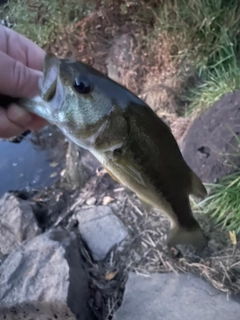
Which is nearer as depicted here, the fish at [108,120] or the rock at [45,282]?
the fish at [108,120]

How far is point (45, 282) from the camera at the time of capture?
2.79 meters

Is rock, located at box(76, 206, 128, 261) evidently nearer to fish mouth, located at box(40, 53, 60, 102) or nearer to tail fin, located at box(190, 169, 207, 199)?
tail fin, located at box(190, 169, 207, 199)

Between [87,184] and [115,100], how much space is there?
2353mm

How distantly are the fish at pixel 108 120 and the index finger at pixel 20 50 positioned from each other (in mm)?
483

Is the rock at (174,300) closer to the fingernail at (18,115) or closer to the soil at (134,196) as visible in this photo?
the soil at (134,196)

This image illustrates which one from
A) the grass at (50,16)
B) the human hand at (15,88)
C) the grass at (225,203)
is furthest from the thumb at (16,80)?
the grass at (50,16)

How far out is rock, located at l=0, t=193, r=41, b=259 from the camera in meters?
3.44

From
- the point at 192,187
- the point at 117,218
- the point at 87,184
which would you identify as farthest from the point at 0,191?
the point at 192,187

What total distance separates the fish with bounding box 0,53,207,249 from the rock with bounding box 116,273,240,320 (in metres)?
1.30

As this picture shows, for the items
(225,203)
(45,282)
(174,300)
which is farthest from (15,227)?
(225,203)

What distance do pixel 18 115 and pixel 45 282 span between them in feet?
4.52

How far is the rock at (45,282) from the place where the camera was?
2.69 m

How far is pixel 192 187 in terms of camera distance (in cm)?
168

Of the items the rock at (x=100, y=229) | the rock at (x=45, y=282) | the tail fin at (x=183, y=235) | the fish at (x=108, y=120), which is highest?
the fish at (x=108, y=120)
